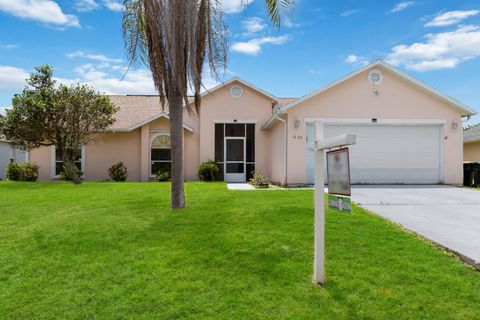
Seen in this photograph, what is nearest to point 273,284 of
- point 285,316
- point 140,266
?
point 285,316

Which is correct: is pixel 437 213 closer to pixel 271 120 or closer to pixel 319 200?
pixel 319 200

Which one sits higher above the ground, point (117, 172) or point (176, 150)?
point (176, 150)

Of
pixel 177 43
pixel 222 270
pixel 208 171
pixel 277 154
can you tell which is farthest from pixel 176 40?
pixel 208 171

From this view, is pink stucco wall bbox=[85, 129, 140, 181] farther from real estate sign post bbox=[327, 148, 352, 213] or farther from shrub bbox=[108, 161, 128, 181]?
real estate sign post bbox=[327, 148, 352, 213]

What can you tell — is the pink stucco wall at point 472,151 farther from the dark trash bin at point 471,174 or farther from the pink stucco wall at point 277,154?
the pink stucco wall at point 277,154

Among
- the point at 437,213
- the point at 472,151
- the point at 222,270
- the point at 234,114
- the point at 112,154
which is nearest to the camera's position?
the point at 222,270

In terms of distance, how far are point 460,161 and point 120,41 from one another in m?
14.9

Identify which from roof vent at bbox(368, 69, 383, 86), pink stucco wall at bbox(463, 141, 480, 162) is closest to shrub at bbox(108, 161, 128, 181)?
roof vent at bbox(368, 69, 383, 86)

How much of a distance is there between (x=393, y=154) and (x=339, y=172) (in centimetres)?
Answer: 1359

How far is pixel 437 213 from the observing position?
9227mm

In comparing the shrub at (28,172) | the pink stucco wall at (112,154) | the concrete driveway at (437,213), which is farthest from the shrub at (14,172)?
the concrete driveway at (437,213)

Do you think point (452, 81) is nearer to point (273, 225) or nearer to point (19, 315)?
point (273, 225)

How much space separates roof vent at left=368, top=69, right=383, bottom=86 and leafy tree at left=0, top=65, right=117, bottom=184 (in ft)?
40.1

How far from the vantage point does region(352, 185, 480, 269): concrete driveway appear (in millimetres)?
6434
